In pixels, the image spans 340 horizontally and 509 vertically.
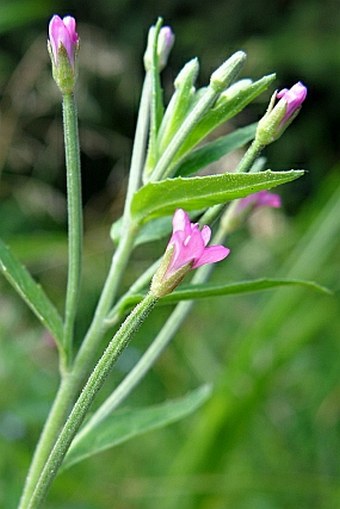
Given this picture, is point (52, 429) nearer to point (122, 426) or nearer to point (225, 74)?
point (122, 426)

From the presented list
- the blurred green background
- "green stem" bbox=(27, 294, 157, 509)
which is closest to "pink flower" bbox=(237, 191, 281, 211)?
"green stem" bbox=(27, 294, 157, 509)

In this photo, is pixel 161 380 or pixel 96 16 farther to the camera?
pixel 96 16

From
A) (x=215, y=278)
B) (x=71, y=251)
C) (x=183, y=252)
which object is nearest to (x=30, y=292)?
(x=71, y=251)

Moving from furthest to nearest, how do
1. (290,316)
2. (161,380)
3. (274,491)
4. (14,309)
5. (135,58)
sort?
1. (135,58)
2. (14,309)
3. (161,380)
4. (290,316)
5. (274,491)

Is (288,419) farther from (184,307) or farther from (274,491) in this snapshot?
(184,307)

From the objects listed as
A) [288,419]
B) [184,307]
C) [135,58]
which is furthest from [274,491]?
[135,58]

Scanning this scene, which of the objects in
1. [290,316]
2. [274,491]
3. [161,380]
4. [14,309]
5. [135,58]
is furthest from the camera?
[135,58]

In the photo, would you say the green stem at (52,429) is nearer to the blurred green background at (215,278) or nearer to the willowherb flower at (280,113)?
the willowherb flower at (280,113)
